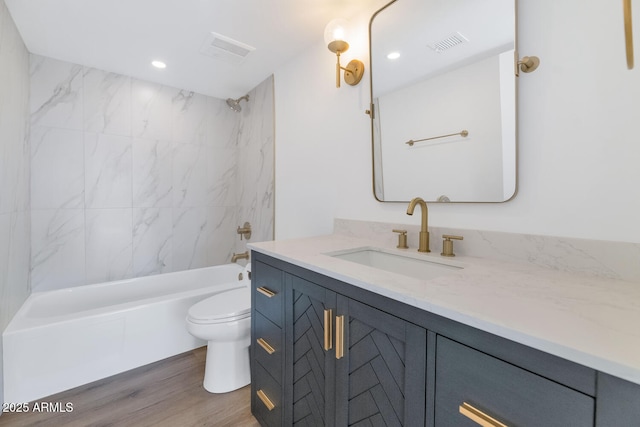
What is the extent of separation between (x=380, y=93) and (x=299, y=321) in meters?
1.24

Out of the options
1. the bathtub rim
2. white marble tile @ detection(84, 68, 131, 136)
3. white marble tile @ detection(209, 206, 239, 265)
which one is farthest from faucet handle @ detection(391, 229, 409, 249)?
white marble tile @ detection(84, 68, 131, 136)

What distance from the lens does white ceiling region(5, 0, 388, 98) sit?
159 cm

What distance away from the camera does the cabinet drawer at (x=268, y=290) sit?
120 centimetres

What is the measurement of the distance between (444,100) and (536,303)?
0.96 metres

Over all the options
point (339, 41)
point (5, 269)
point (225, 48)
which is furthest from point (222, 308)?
point (225, 48)

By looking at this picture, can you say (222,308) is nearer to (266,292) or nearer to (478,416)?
(266,292)

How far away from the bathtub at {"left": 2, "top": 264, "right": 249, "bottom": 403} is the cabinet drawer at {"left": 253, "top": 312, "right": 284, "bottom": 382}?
3.30 feet

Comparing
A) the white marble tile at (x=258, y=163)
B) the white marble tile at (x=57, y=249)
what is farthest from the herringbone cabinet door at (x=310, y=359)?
the white marble tile at (x=57, y=249)

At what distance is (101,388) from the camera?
1.72 metres

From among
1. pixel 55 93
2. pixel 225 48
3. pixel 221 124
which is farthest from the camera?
pixel 221 124

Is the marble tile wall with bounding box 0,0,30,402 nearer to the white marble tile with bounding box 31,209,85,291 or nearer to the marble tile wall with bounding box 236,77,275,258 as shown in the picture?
the white marble tile with bounding box 31,209,85,291

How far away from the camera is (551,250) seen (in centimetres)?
93

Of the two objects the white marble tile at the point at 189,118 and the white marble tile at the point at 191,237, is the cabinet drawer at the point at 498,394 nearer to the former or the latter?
the white marble tile at the point at 191,237

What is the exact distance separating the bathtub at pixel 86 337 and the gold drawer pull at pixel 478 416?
202cm
